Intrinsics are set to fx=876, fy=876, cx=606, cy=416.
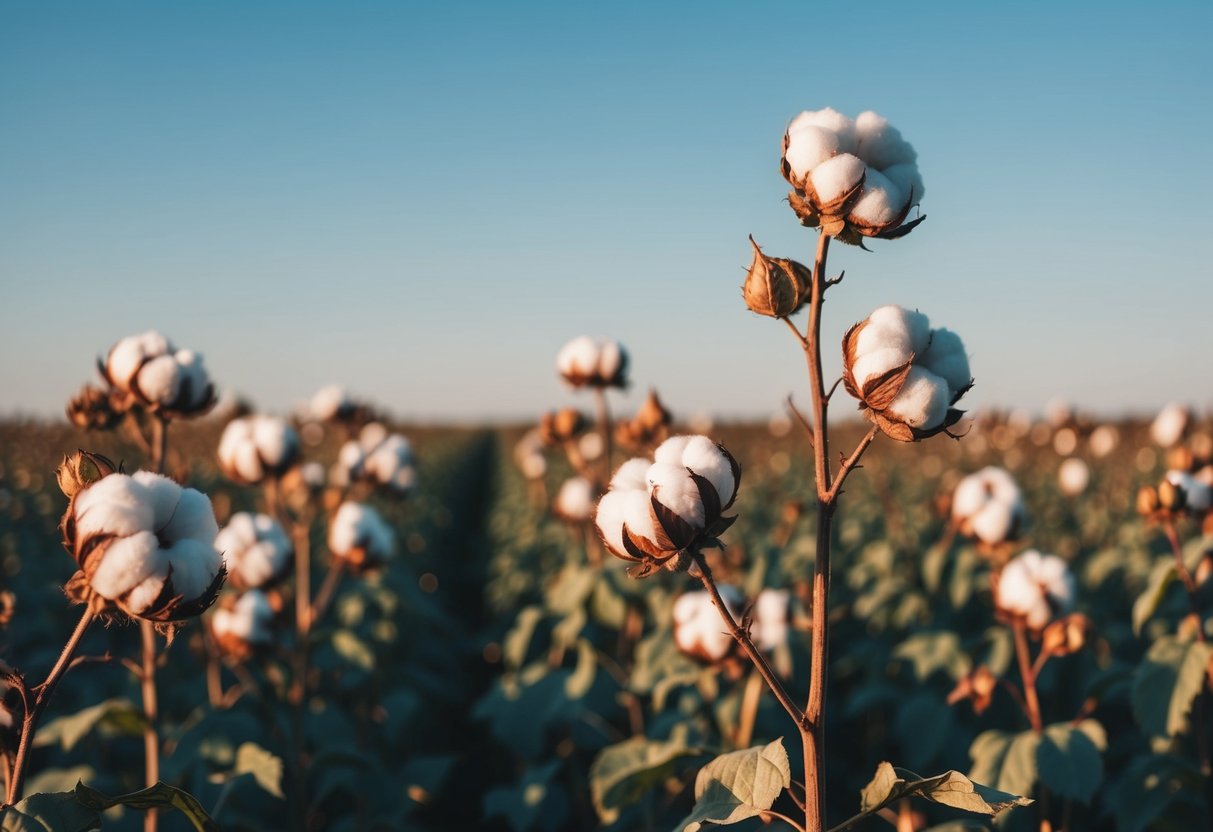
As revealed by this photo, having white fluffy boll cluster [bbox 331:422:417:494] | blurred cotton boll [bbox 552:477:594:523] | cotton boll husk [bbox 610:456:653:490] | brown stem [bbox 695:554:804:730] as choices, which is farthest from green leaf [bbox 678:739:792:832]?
blurred cotton boll [bbox 552:477:594:523]

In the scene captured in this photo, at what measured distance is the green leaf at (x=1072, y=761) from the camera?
2.50 m

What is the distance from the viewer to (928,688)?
182 inches

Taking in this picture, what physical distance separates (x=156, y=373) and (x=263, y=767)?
1188mm

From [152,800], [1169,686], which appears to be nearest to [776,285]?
[152,800]

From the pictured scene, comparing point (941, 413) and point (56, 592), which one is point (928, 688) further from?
point (56, 592)

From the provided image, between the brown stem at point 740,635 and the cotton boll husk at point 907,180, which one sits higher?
the cotton boll husk at point 907,180

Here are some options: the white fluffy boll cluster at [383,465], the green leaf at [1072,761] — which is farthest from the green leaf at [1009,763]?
→ the white fluffy boll cluster at [383,465]

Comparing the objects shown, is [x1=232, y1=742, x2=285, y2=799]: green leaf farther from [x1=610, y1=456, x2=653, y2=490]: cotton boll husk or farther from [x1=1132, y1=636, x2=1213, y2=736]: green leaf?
[x1=1132, y1=636, x2=1213, y2=736]: green leaf

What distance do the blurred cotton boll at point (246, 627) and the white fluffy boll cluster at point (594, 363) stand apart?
1.54 metres

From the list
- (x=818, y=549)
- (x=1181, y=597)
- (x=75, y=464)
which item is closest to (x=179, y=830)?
(x=75, y=464)

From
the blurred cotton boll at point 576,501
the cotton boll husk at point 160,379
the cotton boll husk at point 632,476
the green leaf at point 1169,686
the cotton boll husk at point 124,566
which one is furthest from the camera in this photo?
the blurred cotton boll at point 576,501

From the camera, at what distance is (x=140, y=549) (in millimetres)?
1336

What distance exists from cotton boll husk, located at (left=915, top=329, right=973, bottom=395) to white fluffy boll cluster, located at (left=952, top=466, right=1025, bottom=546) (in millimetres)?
2685

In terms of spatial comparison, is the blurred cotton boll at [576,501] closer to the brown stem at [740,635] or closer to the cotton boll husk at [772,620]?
the cotton boll husk at [772,620]
